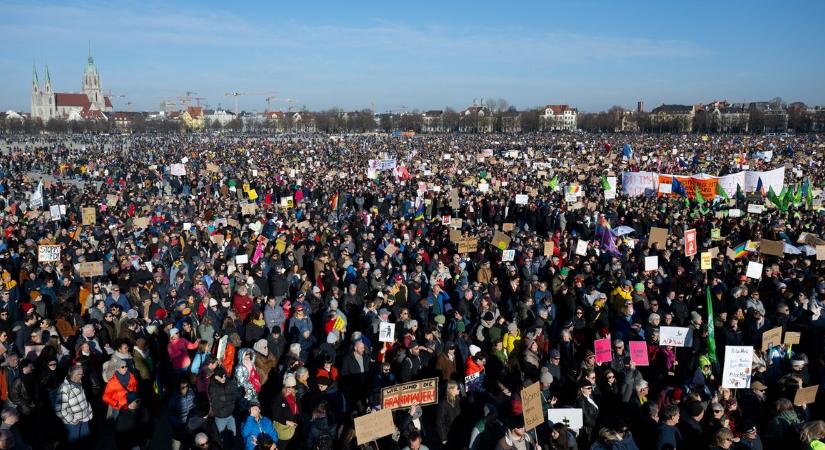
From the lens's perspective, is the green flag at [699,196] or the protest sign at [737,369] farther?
the green flag at [699,196]

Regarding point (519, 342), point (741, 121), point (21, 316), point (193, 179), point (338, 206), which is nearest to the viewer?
point (519, 342)

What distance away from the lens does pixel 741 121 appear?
110250mm

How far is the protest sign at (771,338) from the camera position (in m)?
6.77

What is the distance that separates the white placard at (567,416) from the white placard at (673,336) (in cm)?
230

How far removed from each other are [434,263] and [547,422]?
567 cm

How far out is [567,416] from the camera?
5.27 meters

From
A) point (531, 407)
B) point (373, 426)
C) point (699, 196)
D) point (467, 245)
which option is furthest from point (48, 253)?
point (699, 196)

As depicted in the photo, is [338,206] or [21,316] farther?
[338,206]

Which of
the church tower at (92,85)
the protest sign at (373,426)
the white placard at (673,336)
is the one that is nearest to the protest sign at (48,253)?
the protest sign at (373,426)

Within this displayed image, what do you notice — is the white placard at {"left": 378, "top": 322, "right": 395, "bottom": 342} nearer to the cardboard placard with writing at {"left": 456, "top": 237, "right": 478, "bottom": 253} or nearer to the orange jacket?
the orange jacket

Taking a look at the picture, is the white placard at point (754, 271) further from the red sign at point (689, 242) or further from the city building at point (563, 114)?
the city building at point (563, 114)

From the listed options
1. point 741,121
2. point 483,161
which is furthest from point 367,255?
point 741,121

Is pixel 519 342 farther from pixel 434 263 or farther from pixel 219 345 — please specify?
pixel 434 263

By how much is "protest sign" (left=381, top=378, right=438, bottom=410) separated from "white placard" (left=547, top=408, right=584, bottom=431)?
95cm
